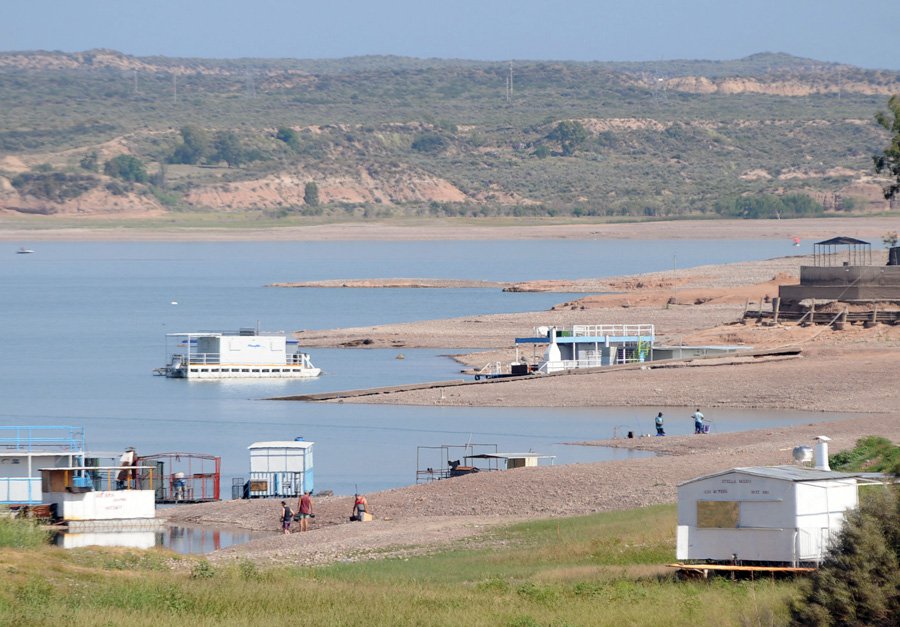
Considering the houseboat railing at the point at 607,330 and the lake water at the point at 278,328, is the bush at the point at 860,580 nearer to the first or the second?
the lake water at the point at 278,328

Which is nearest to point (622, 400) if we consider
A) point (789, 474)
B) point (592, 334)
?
point (592, 334)

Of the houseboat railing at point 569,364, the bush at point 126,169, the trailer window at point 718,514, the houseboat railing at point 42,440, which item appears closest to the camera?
the trailer window at point 718,514

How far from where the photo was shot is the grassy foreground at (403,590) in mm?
16906

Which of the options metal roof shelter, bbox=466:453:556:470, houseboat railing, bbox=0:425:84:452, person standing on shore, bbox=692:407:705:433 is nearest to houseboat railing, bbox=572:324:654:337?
person standing on shore, bbox=692:407:705:433

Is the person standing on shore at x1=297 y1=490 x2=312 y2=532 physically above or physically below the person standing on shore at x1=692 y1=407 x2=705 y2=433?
below

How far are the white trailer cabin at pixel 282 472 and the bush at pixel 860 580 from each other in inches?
759

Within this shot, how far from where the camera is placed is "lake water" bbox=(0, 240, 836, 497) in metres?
41.2

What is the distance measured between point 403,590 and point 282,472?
14990 millimetres

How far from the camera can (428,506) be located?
29500mm

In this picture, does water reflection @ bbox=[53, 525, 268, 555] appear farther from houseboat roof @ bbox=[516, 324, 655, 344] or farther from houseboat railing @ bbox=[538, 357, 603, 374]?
houseboat roof @ bbox=[516, 324, 655, 344]

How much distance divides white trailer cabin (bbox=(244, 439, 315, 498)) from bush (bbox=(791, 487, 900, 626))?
19289 mm

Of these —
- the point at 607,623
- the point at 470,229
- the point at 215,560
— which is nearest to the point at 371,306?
the point at 215,560

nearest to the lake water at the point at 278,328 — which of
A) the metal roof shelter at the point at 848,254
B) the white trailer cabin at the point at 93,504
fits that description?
the white trailer cabin at the point at 93,504

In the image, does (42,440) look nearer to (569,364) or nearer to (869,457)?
(869,457)
